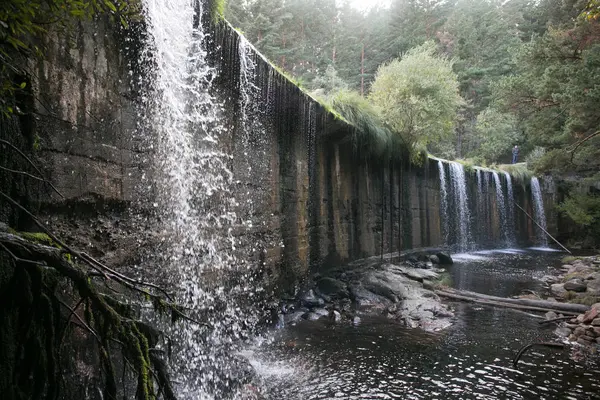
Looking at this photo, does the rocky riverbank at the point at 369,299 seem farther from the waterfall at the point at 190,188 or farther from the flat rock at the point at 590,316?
the flat rock at the point at 590,316

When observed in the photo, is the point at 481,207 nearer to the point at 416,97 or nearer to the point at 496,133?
the point at 496,133

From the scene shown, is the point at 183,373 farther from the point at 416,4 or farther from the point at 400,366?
the point at 416,4

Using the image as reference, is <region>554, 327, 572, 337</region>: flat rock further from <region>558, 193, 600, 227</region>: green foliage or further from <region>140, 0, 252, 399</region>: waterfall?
<region>558, 193, 600, 227</region>: green foliage

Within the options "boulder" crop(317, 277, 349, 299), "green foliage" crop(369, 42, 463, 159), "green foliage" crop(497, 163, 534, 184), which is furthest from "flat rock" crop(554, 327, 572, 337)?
"green foliage" crop(497, 163, 534, 184)

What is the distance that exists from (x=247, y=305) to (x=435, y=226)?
1206cm

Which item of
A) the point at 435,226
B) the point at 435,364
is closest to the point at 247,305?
the point at 435,364

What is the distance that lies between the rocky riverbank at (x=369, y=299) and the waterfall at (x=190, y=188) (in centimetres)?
193

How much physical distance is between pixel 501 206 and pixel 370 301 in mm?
16112

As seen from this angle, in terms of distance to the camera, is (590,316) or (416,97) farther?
(416,97)

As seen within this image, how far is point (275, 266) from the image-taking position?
24.9ft

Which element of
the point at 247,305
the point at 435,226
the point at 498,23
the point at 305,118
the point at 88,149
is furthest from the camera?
the point at 498,23

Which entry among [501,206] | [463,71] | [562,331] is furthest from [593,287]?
[463,71]

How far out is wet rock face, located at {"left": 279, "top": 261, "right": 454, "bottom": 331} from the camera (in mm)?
7328

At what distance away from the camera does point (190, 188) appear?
17.3 ft
